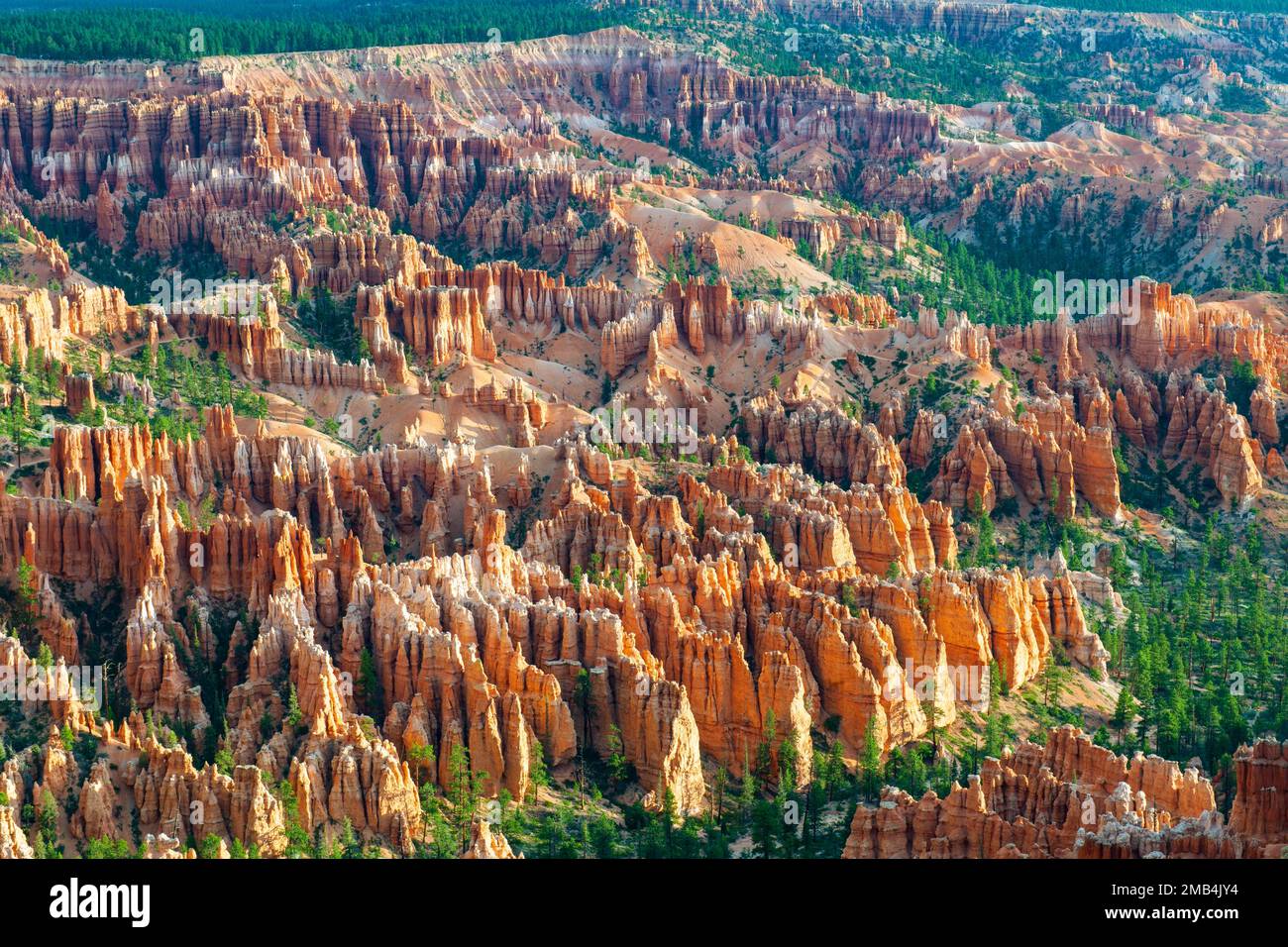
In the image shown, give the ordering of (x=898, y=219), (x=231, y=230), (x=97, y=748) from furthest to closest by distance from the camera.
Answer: (x=898, y=219)
(x=231, y=230)
(x=97, y=748)

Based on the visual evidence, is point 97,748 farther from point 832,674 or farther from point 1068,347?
point 1068,347

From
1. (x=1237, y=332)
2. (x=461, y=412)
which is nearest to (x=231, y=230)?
(x=461, y=412)

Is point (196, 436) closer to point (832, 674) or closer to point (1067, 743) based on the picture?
point (832, 674)

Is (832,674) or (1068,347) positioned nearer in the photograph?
(832,674)

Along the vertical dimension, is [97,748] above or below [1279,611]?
above
